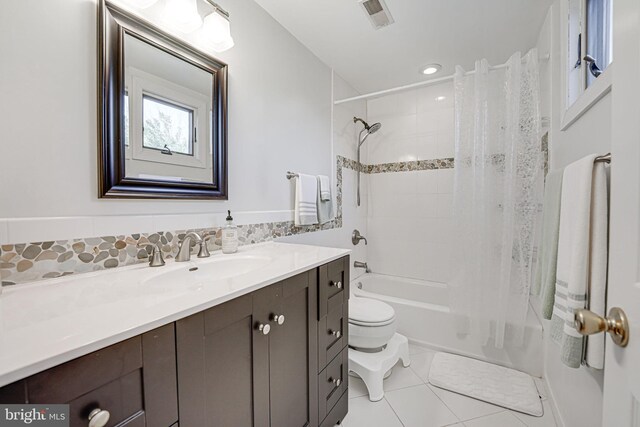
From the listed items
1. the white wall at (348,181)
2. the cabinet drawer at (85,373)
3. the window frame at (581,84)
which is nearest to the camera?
the cabinet drawer at (85,373)

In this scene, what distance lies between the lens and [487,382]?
167 centimetres

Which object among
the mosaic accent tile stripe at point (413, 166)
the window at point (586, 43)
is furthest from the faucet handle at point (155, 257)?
the mosaic accent tile stripe at point (413, 166)

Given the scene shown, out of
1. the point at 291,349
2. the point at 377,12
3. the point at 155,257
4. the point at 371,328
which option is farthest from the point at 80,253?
the point at 377,12

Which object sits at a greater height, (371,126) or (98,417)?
(371,126)

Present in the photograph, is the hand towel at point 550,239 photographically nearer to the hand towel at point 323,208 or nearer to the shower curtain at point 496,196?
the shower curtain at point 496,196

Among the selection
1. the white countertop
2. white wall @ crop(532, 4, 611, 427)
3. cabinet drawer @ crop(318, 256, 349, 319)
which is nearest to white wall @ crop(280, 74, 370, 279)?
cabinet drawer @ crop(318, 256, 349, 319)

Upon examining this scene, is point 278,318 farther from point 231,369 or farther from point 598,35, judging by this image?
point 598,35

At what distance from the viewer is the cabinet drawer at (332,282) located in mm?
1139

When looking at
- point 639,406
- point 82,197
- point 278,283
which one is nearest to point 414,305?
point 278,283

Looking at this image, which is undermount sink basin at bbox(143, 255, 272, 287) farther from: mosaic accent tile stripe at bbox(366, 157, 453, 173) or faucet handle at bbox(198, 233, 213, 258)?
mosaic accent tile stripe at bbox(366, 157, 453, 173)

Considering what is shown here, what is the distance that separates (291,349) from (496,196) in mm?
1592

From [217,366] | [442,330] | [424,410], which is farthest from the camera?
[442,330]

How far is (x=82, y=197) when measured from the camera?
88 cm

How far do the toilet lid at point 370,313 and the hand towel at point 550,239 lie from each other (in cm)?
84
